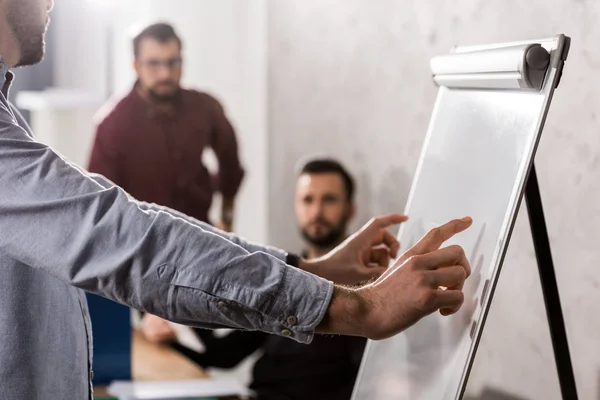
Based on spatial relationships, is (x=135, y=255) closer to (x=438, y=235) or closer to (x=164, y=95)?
(x=438, y=235)

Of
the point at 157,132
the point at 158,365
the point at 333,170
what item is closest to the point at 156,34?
the point at 157,132

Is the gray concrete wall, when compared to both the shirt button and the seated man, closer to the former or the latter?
the seated man

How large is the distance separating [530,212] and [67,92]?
4.07 meters

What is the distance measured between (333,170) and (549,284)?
1703 mm

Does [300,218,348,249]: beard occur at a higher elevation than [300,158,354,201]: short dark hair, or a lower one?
lower

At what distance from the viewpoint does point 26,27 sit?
4.02ft

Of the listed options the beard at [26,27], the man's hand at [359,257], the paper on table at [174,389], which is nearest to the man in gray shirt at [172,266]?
the beard at [26,27]

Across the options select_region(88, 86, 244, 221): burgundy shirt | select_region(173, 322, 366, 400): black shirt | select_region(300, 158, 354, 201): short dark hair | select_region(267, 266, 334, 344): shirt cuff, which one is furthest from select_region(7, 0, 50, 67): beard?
select_region(88, 86, 244, 221): burgundy shirt

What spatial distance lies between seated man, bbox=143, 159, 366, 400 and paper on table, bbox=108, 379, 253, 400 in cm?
21

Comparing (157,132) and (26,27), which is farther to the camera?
(157,132)

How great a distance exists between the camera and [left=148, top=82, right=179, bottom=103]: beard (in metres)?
3.77

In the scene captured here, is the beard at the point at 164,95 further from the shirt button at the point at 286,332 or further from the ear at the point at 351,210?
the shirt button at the point at 286,332

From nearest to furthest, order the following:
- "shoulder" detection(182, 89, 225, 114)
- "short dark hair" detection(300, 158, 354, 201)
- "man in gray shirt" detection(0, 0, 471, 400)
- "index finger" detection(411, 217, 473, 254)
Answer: "man in gray shirt" detection(0, 0, 471, 400) → "index finger" detection(411, 217, 473, 254) → "short dark hair" detection(300, 158, 354, 201) → "shoulder" detection(182, 89, 225, 114)

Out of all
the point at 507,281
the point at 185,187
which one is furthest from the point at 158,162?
the point at 507,281
